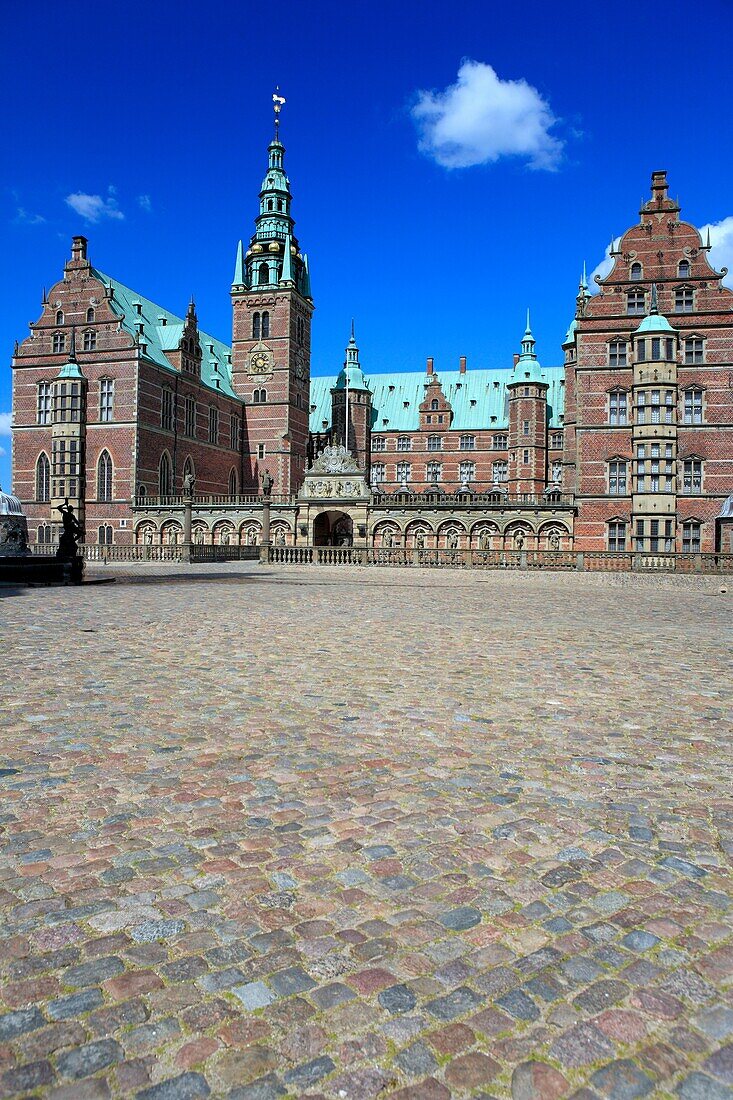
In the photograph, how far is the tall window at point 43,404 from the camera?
4809cm

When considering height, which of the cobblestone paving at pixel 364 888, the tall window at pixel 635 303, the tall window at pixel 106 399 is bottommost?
the cobblestone paving at pixel 364 888

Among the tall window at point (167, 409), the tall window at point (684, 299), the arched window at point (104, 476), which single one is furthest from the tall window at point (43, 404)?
the tall window at point (684, 299)

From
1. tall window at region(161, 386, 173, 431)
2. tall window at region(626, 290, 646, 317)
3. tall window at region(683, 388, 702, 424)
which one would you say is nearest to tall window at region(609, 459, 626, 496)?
tall window at region(683, 388, 702, 424)

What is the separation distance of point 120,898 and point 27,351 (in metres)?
52.7

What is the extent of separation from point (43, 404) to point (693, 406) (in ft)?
131

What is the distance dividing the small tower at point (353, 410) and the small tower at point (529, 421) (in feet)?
47.3

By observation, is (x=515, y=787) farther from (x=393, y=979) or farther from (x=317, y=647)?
(x=317, y=647)

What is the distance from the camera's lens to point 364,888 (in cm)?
276

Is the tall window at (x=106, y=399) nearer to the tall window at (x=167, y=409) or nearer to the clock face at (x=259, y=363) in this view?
the tall window at (x=167, y=409)

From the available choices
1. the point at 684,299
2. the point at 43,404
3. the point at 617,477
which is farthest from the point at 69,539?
the point at 43,404

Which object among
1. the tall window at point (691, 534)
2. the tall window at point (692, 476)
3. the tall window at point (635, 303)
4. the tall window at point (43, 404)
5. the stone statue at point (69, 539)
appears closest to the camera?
the stone statue at point (69, 539)

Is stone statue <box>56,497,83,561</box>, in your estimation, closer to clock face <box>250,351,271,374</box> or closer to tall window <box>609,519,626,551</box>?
tall window <box>609,519,626,551</box>

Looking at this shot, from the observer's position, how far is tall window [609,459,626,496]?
1495 inches

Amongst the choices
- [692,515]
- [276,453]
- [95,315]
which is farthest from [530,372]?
[95,315]
